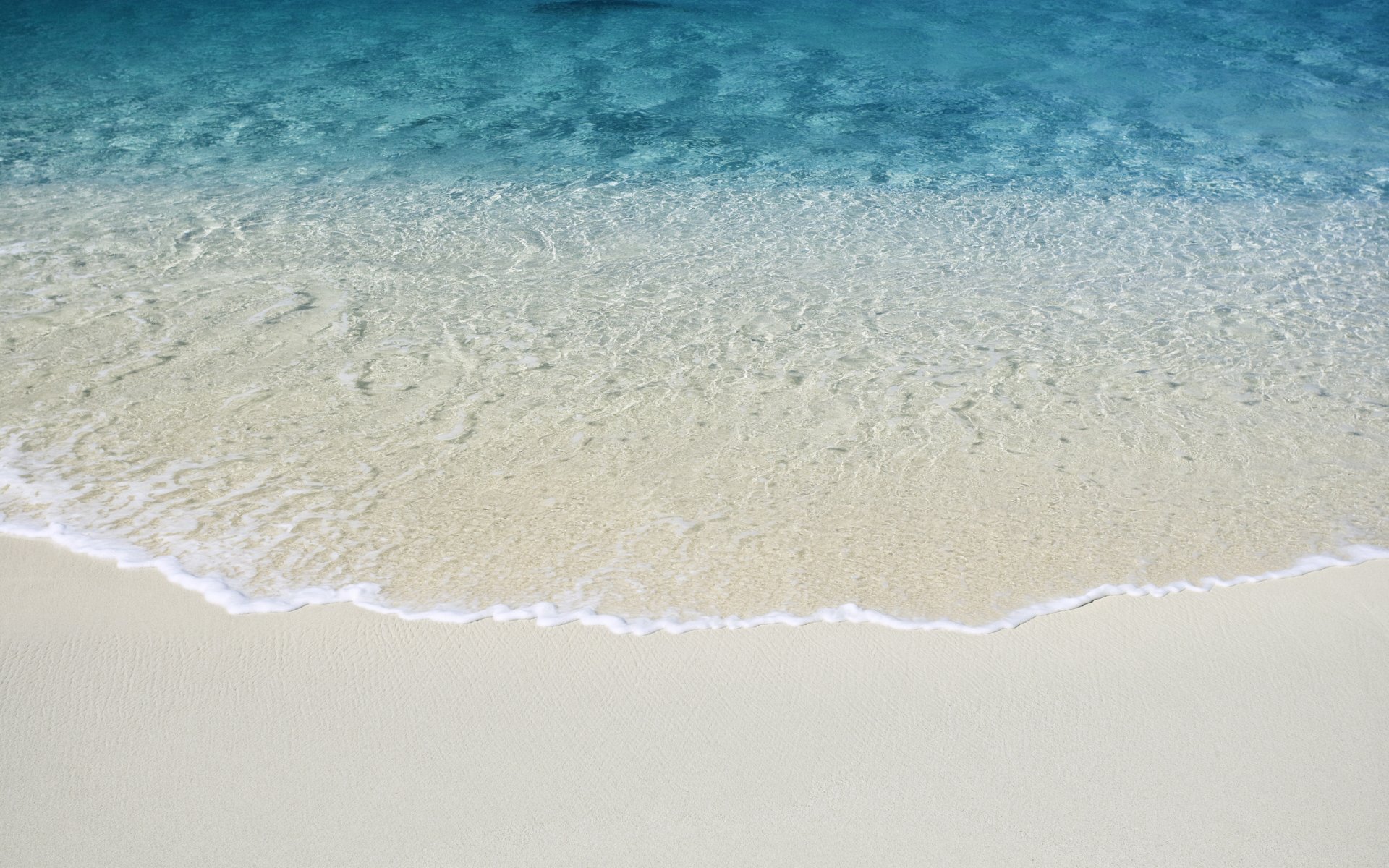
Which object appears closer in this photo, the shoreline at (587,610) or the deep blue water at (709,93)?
the shoreline at (587,610)

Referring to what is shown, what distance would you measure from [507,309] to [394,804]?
1.86 metres

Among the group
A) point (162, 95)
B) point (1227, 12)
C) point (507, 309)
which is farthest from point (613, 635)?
point (1227, 12)

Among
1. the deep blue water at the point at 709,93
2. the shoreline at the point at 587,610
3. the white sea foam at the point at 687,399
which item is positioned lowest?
the deep blue water at the point at 709,93

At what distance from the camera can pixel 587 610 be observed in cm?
173

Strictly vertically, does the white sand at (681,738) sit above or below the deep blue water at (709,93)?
above

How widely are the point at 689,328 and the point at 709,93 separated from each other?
2972 mm

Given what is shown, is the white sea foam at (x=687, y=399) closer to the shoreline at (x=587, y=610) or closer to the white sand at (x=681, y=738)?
the shoreline at (x=587, y=610)

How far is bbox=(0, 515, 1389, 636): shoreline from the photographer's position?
1698 mm

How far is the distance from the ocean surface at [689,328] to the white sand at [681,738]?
12 cm

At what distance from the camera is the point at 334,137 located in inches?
184

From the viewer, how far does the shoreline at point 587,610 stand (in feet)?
5.57

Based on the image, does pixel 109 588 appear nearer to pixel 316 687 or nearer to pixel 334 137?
pixel 316 687

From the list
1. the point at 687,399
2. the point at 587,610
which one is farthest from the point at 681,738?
the point at 687,399

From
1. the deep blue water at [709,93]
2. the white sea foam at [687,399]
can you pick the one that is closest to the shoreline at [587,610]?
the white sea foam at [687,399]
